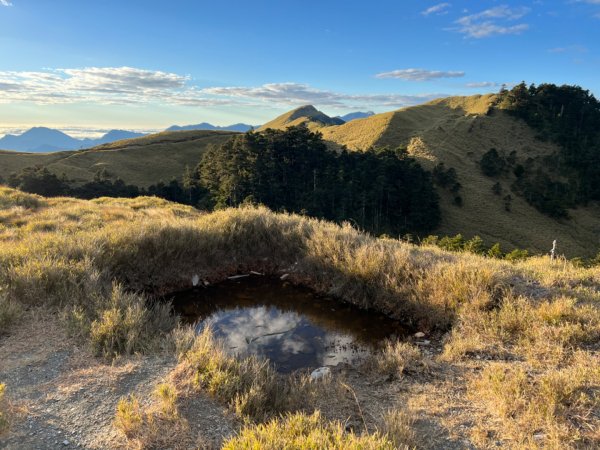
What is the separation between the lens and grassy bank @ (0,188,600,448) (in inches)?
179

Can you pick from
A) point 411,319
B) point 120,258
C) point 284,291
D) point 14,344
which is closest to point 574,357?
point 411,319

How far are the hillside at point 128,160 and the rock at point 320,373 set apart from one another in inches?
2924

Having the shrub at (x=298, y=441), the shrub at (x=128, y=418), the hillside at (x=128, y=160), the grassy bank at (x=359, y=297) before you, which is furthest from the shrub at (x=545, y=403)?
the hillside at (x=128, y=160)

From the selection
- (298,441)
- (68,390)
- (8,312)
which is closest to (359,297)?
(298,441)

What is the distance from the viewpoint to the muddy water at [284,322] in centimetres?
740

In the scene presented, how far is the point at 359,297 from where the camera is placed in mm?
9484

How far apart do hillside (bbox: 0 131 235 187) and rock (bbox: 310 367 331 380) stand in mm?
74281

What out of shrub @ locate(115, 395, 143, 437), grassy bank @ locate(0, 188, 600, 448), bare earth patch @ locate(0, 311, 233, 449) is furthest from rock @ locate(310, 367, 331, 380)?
shrub @ locate(115, 395, 143, 437)

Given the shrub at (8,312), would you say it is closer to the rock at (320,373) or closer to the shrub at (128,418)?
the shrub at (128,418)

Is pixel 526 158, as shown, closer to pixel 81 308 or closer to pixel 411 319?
pixel 411 319

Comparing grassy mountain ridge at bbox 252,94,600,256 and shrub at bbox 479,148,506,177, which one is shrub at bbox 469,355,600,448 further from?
shrub at bbox 479,148,506,177

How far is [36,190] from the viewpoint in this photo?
4906 centimetres

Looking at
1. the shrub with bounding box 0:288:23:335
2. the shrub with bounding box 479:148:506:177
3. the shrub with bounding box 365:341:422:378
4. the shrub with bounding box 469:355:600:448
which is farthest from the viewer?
the shrub with bounding box 479:148:506:177

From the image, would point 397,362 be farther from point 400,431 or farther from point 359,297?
→ point 359,297
